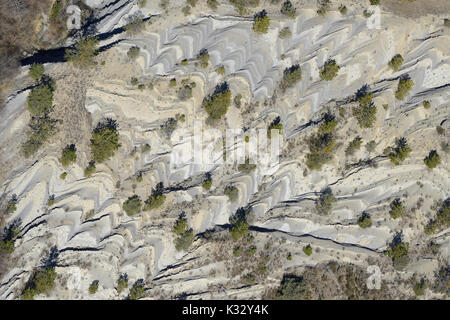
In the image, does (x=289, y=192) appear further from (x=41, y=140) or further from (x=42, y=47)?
(x=42, y=47)

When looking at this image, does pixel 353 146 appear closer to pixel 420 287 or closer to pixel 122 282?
pixel 420 287

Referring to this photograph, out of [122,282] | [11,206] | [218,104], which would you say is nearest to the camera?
[11,206]

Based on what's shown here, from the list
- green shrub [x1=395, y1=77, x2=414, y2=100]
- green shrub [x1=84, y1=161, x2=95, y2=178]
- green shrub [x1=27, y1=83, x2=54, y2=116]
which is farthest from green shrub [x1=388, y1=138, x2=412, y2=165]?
green shrub [x1=27, y1=83, x2=54, y2=116]

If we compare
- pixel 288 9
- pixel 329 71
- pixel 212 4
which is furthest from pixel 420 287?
pixel 212 4

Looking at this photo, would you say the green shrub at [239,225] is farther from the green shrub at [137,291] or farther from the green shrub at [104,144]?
the green shrub at [104,144]

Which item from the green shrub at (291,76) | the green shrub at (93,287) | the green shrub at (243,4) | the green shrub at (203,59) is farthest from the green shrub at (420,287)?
the green shrub at (243,4)
